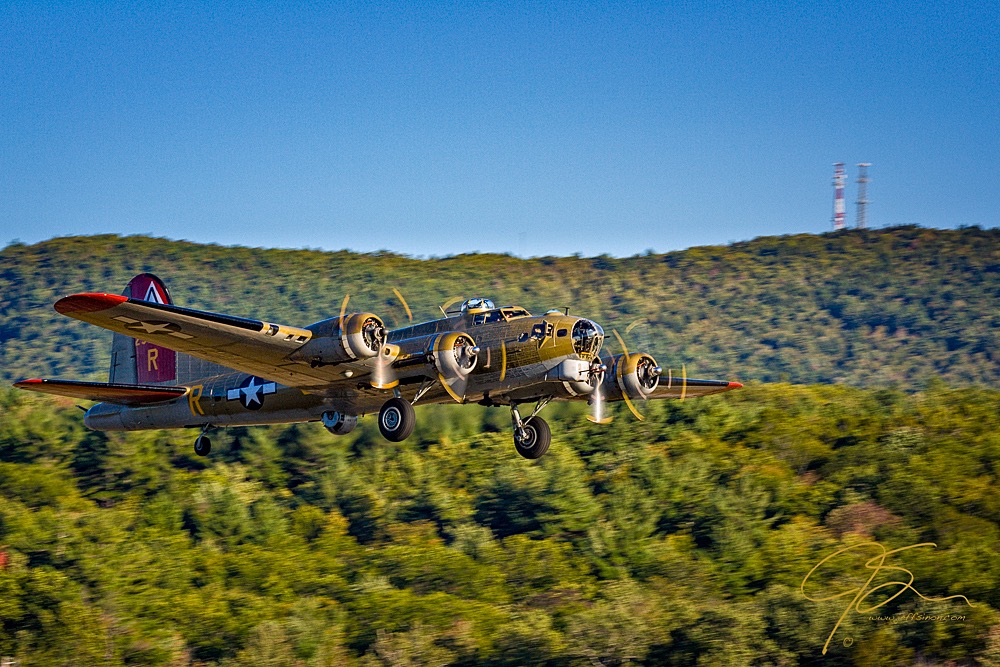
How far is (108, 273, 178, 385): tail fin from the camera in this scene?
32.4 meters

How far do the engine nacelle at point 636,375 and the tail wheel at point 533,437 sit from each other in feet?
7.25

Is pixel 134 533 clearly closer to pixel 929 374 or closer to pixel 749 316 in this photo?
pixel 929 374

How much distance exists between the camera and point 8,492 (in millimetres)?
75812

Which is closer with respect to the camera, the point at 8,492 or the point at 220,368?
the point at 220,368

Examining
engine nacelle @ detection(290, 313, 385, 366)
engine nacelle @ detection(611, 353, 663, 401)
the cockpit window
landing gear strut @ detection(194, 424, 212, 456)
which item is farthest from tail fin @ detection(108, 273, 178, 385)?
engine nacelle @ detection(611, 353, 663, 401)

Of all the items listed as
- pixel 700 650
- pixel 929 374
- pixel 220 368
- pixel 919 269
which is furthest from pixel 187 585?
pixel 919 269

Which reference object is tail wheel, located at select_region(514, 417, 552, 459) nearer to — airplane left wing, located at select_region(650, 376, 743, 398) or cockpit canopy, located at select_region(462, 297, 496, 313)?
cockpit canopy, located at select_region(462, 297, 496, 313)

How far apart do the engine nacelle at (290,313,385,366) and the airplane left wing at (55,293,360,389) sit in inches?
9.5

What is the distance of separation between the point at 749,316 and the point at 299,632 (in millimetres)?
118005

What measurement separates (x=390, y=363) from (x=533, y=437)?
172 inches

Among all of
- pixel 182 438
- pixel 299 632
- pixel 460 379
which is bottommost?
pixel 299 632

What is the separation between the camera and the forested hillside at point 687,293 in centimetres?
14438

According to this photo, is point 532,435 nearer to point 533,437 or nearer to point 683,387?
point 533,437

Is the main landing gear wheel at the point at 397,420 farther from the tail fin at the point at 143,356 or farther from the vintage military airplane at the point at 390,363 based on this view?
the tail fin at the point at 143,356
